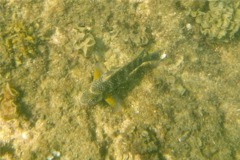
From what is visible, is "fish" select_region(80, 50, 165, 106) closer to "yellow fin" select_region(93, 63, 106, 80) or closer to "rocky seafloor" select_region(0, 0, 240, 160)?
"yellow fin" select_region(93, 63, 106, 80)

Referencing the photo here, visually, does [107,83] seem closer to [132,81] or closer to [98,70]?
[98,70]

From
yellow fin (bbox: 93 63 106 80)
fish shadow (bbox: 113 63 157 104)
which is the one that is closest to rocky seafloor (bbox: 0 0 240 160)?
fish shadow (bbox: 113 63 157 104)

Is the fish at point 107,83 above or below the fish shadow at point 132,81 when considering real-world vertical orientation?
above

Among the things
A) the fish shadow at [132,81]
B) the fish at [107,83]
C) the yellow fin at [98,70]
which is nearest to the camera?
the fish at [107,83]

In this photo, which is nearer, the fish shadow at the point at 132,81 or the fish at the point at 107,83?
the fish at the point at 107,83

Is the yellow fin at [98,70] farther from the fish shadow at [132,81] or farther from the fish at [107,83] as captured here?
the fish shadow at [132,81]

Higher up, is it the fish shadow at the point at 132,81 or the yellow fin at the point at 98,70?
the yellow fin at the point at 98,70

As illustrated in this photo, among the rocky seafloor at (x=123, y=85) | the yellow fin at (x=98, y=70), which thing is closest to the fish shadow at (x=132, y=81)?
the rocky seafloor at (x=123, y=85)

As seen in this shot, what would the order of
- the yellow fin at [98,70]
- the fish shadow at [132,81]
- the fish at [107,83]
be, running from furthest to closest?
the fish shadow at [132,81] → the yellow fin at [98,70] → the fish at [107,83]

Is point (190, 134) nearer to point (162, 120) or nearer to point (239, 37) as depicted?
point (162, 120)

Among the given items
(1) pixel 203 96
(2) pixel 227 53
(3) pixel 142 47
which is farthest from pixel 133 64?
(2) pixel 227 53
